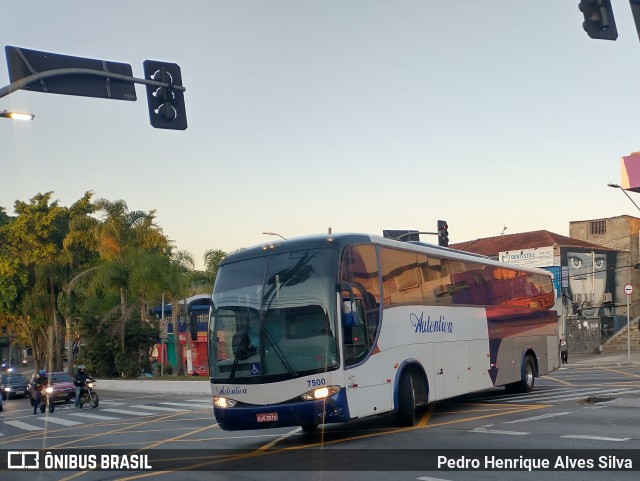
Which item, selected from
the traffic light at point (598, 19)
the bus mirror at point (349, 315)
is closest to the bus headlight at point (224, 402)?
the bus mirror at point (349, 315)

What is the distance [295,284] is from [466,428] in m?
4.13

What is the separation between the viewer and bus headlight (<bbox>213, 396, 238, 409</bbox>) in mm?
13977

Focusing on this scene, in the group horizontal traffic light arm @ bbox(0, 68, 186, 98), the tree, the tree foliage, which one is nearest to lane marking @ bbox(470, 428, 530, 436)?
horizontal traffic light arm @ bbox(0, 68, 186, 98)

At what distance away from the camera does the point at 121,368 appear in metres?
53.1

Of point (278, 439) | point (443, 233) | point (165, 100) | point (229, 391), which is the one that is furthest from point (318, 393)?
point (443, 233)

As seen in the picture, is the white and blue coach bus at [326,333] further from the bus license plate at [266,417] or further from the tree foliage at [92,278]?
the tree foliage at [92,278]

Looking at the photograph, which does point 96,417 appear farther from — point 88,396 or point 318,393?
point 318,393

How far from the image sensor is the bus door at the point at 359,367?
13.7 metres

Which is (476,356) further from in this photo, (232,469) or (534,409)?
(232,469)

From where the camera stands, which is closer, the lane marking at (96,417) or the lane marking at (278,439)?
the lane marking at (278,439)

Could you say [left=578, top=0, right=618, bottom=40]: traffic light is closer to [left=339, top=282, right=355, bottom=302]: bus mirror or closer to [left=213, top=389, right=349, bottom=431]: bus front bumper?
[left=339, top=282, right=355, bottom=302]: bus mirror

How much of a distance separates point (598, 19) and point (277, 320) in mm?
6923

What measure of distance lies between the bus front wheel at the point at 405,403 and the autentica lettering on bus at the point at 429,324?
1152mm

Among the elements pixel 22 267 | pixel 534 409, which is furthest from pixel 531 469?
pixel 22 267
